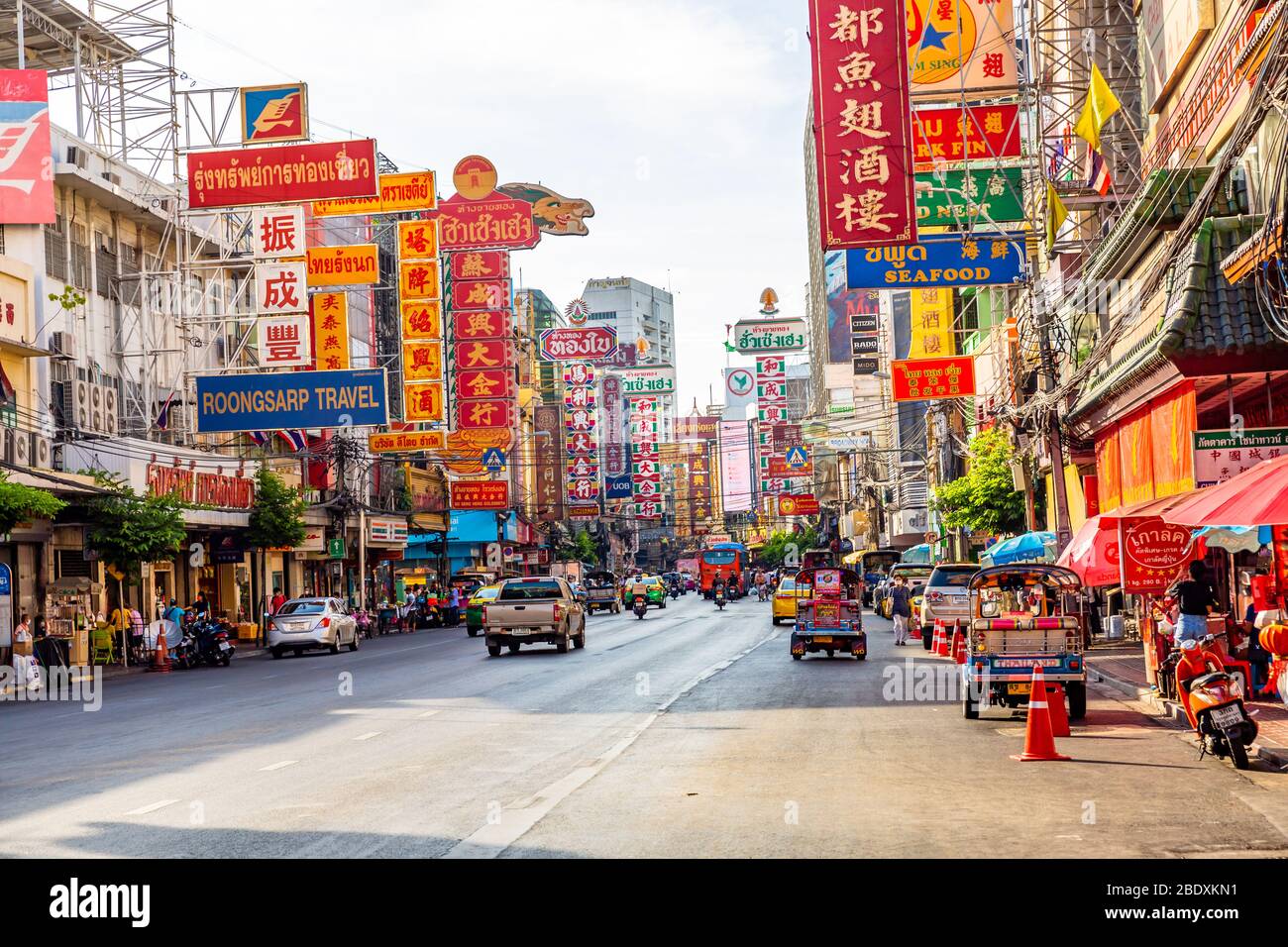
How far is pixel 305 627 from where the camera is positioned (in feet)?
133

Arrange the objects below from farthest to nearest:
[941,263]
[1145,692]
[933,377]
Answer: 1. [933,377]
2. [941,263]
3. [1145,692]

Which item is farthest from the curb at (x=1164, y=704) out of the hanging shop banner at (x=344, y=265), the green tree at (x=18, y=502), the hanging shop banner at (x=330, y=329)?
the hanging shop banner at (x=344, y=265)

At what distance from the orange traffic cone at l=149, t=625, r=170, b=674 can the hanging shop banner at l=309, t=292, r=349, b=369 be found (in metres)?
10.3

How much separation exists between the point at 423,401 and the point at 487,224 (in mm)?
11563

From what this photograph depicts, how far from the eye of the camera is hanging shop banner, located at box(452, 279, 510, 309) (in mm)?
62219

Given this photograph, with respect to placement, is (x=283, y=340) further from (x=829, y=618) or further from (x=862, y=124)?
(x=862, y=124)

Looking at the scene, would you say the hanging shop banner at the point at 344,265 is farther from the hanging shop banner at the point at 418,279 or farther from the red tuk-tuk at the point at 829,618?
the red tuk-tuk at the point at 829,618

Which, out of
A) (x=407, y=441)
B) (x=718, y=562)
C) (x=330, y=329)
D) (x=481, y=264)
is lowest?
(x=718, y=562)

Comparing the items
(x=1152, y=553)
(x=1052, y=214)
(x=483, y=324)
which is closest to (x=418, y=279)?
(x=483, y=324)

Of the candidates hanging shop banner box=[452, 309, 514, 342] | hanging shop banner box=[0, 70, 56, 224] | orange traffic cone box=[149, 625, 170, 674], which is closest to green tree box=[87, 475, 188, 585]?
orange traffic cone box=[149, 625, 170, 674]

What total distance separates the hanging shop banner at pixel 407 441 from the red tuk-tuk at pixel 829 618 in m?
27.3

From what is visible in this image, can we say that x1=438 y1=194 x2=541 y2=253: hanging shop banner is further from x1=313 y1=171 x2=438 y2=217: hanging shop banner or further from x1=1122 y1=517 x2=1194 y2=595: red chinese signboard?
x1=1122 y1=517 x2=1194 y2=595: red chinese signboard

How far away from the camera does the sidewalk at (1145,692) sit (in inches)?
559
